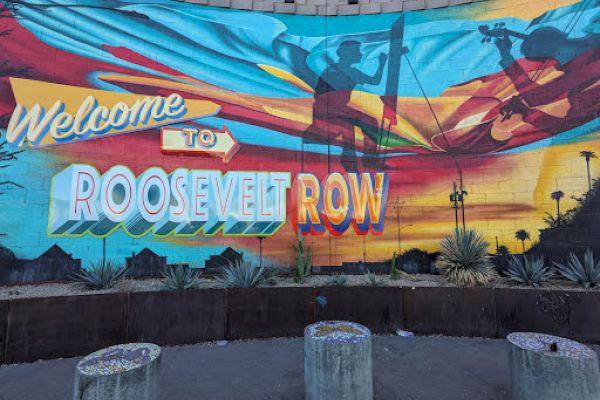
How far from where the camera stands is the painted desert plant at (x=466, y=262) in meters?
8.23

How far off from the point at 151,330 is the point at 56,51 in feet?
27.6

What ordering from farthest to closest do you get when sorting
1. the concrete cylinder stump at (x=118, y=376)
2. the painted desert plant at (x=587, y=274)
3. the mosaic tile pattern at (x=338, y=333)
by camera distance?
the painted desert plant at (x=587, y=274) → the mosaic tile pattern at (x=338, y=333) → the concrete cylinder stump at (x=118, y=376)

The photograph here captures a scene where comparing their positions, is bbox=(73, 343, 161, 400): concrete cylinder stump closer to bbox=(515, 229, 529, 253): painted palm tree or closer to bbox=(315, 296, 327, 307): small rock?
bbox=(315, 296, 327, 307): small rock

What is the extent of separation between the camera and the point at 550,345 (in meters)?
4.41

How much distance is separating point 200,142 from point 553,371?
9.71 m

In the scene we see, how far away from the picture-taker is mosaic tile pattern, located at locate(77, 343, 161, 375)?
3752 millimetres

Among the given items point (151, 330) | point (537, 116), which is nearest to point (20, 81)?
point (151, 330)

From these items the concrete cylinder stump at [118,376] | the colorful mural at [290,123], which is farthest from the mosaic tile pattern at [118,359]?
the colorful mural at [290,123]

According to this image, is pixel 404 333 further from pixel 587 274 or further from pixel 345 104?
pixel 345 104

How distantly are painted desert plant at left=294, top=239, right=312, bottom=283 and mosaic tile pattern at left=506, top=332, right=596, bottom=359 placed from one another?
221 inches

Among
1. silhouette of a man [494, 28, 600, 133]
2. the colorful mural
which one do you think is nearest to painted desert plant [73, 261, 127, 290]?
the colorful mural

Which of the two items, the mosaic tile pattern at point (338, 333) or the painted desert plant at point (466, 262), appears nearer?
the mosaic tile pattern at point (338, 333)

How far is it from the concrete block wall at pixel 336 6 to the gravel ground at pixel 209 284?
8973mm

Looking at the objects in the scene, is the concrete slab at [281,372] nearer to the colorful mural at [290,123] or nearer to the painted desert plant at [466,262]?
the painted desert plant at [466,262]
